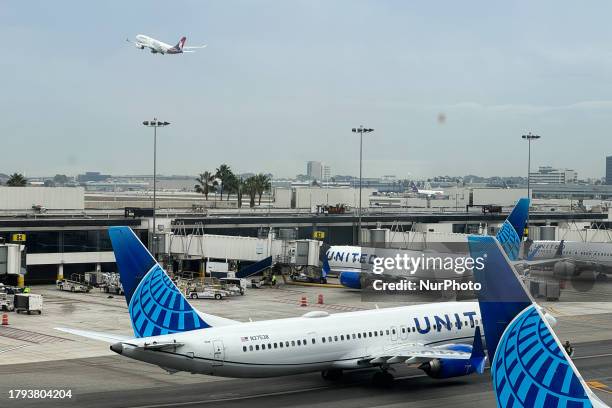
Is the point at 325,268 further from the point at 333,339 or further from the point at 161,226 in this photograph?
the point at 333,339

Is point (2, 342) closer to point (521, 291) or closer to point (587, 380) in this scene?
point (587, 380)

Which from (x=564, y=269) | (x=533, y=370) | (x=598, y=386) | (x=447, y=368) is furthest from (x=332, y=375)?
(x=564, y=269)

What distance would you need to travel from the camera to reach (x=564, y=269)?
9975 cm

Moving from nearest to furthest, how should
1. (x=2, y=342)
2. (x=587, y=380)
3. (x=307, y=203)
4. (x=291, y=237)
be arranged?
(x=587, y=380) → (x=2, y=342) → (x=291, y=237) → (x=307, y=203)

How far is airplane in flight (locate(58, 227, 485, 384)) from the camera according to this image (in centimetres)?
3884

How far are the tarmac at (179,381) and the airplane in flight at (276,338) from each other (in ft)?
4.04

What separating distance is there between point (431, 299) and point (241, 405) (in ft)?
160

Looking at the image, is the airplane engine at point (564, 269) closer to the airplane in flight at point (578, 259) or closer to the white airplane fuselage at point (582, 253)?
the airplane in flight at point (578, 259)

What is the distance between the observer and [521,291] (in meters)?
20.2

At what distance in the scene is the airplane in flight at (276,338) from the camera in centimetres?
3884

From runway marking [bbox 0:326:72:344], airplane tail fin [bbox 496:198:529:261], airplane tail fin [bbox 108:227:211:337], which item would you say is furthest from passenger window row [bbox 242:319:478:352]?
airplane tail fin [bbox 496:198:529:261]

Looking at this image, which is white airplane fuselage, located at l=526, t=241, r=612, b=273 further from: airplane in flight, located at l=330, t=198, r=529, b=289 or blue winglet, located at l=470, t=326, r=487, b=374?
blue winglet, located at l=470, t=326, r=487, b=374

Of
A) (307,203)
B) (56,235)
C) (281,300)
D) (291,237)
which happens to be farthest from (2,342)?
(307,203)

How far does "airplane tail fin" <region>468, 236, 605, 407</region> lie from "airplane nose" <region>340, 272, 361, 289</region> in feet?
226
